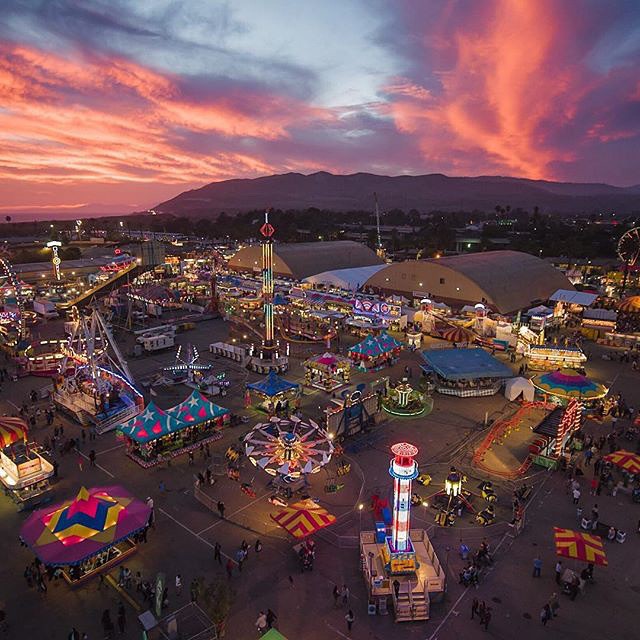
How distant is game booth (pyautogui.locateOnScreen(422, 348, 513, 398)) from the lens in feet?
107

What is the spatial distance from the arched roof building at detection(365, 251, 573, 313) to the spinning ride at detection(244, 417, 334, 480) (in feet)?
113

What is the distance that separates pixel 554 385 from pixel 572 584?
15064 mm

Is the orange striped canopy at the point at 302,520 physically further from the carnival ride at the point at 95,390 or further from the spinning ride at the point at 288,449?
the carnival ride at the point at 95,390

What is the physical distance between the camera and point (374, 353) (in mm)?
37906

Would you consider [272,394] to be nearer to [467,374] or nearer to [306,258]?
[467,374]

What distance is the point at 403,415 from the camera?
29.9 meters

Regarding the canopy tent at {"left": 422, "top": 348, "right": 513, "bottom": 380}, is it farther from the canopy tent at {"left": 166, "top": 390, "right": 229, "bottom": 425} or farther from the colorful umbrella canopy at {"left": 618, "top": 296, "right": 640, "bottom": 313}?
the colorful umbrella canopy at {"left": 618, "top": 296, "right": 640, "bottom": 313}

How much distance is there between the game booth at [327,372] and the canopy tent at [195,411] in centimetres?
896

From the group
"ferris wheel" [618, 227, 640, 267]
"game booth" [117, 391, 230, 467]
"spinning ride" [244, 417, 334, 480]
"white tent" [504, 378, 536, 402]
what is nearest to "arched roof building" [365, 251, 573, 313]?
"ferris wheel" [618, 227, 640, 267]

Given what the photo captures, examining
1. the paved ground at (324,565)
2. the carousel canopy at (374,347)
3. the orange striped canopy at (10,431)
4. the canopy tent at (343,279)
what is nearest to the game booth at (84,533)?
the paved ground at (324,565)

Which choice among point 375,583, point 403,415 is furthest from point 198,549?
point 403,415

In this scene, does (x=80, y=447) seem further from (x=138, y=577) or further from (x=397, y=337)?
(x=397, y=337)

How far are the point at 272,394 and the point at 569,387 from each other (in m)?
17.2

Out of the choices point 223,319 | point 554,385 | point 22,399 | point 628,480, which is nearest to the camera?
point 628,480
